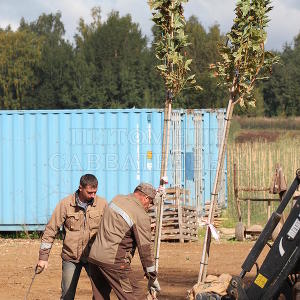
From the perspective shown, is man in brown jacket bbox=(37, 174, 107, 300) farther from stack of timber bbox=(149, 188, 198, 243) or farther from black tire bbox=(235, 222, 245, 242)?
black tire bbox=(235, 222, 245, 242)

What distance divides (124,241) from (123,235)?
87 millimetres

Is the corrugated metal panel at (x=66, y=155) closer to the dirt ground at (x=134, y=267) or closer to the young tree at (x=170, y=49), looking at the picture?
the dirt ground at (x=134, y=267)

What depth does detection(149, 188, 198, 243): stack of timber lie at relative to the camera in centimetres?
1861

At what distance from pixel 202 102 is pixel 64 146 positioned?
31.5 m

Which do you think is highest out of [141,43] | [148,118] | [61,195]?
[141,43]

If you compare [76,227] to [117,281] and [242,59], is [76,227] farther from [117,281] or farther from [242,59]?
[242,59]

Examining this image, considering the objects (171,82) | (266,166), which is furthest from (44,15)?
(171,82)

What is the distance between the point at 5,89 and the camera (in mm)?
72188

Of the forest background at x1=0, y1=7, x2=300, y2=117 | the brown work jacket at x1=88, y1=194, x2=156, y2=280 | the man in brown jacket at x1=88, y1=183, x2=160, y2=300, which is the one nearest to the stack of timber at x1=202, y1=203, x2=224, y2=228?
the man in brown jacket at x1=88, y1=183, x2=160, y2=300

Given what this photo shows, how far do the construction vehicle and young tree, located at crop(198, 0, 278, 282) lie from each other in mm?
1791

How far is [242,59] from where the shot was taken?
10.4 metres

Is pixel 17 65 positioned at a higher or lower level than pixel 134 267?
higher

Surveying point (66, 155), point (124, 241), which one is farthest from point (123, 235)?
point (66, 155)

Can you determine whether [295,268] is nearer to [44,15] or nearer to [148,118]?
[148,118]
